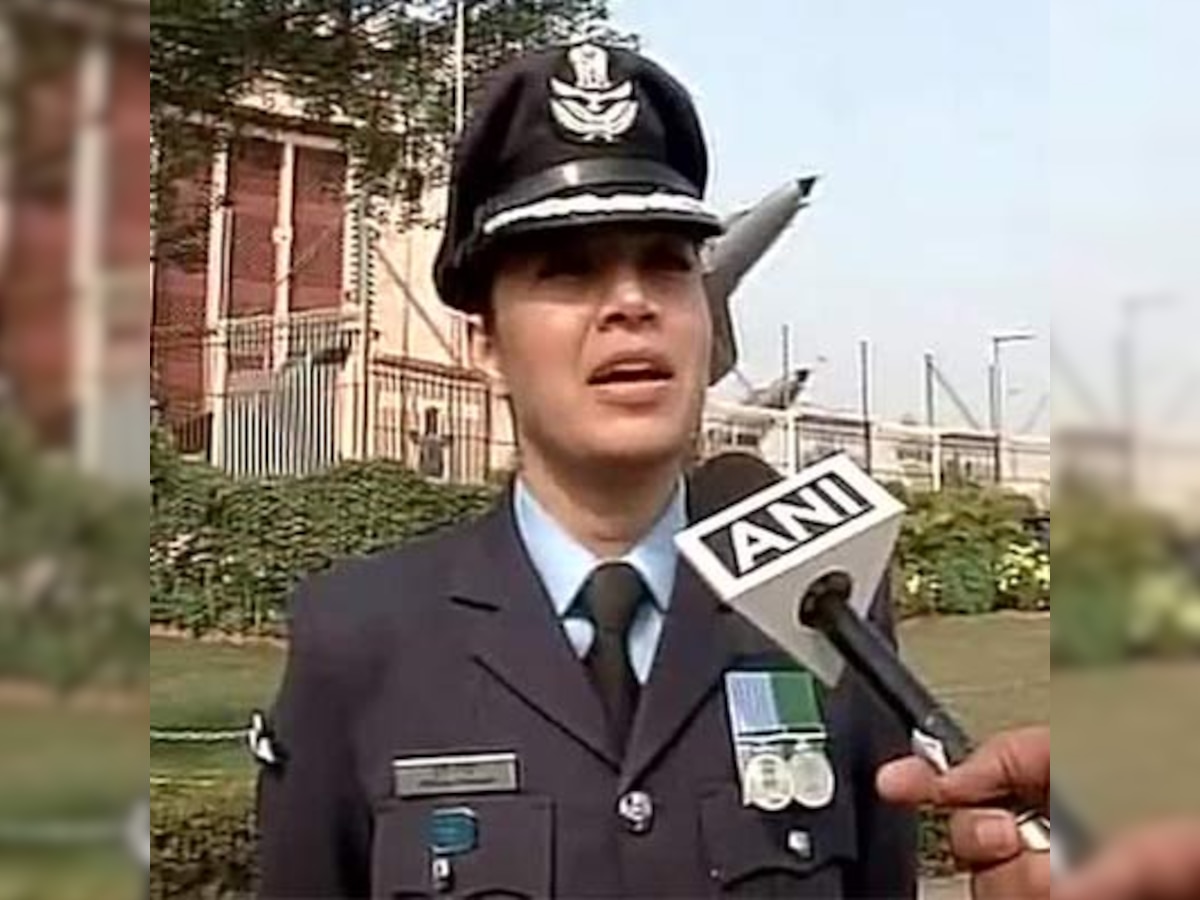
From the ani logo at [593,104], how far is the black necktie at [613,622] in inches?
7.5

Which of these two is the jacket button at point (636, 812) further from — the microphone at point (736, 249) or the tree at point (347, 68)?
the tree at point (347, 68)

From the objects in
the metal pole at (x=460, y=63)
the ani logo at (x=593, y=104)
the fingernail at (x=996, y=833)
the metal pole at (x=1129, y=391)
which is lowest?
the fingernail at (x=996, y=833)

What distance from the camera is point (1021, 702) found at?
0.75 metres

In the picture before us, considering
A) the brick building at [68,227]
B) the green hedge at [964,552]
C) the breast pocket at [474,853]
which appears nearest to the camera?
the brick building at [68,227]

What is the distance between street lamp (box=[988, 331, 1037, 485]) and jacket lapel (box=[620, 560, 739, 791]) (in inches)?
8.4

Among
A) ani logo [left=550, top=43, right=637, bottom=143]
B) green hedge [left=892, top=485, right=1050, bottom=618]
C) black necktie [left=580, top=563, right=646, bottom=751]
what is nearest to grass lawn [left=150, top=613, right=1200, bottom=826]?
green hedge [left=892, top=485, right=1050, bottom=618]

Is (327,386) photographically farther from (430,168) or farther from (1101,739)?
(1101,739)

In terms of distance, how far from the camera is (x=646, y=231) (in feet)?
2.45

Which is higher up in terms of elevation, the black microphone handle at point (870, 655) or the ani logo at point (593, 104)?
the ani logo at point (593, 104)

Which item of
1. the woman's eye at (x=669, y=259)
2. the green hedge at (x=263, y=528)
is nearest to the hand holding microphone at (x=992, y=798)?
the woman's eye at (x=669, y=259)

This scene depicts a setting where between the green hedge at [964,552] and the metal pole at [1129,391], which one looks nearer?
the metal pole at [1129,391]

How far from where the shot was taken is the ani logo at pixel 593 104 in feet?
A: 2.60

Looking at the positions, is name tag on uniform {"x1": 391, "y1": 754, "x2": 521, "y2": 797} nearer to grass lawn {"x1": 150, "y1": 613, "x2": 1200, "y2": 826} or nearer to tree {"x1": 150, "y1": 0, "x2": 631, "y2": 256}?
grass lawn {"x1": 150, "y1": 613, "x2": 1200, "y2": 826}

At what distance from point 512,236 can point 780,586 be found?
19 centimetres
